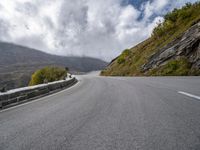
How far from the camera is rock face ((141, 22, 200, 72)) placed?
1117 inches

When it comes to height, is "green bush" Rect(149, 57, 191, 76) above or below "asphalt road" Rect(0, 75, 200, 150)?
above

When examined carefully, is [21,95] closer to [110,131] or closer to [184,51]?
[110,131]

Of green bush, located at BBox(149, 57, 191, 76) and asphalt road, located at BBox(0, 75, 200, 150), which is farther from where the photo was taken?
green bush, located at BBox(149, 57, 191, 76)

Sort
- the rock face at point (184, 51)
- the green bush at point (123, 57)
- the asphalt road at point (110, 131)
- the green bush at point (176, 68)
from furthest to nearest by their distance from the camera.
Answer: the green bush at point (123, 57) < the rock face at point (184, 51) < the green bush at point (176, 68) < the asphalt road at point (110, 131)

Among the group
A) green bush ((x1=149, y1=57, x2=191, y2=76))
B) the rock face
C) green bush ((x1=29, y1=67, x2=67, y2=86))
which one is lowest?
green bush ((x1=29, y1=67, x2=67, y2=86))

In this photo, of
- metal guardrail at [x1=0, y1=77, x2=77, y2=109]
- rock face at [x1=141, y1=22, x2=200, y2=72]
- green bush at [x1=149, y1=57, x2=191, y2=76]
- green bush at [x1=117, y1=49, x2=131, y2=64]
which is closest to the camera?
metal guardrail at [x1=0, y1=77, x2=77, y2=109]

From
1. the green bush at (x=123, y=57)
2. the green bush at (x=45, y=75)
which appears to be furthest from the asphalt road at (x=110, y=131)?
the green bush at (x=45, y=75)

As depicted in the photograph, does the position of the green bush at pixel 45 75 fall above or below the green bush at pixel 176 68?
below

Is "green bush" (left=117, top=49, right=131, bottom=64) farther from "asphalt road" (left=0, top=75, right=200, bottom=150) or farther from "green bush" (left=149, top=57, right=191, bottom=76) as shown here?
"asphalt road" (left=0, top=75, right=200, bottom=150)

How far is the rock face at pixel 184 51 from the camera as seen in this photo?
1117 inches

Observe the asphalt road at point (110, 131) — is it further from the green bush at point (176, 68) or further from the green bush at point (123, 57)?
the green bush at point (123, 57)

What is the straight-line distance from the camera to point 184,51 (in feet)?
99.2

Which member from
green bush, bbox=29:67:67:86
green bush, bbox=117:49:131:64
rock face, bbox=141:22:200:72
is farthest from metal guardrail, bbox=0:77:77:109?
green bush, bbox=29:67:67:86

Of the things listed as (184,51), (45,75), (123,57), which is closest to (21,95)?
(184,51)
